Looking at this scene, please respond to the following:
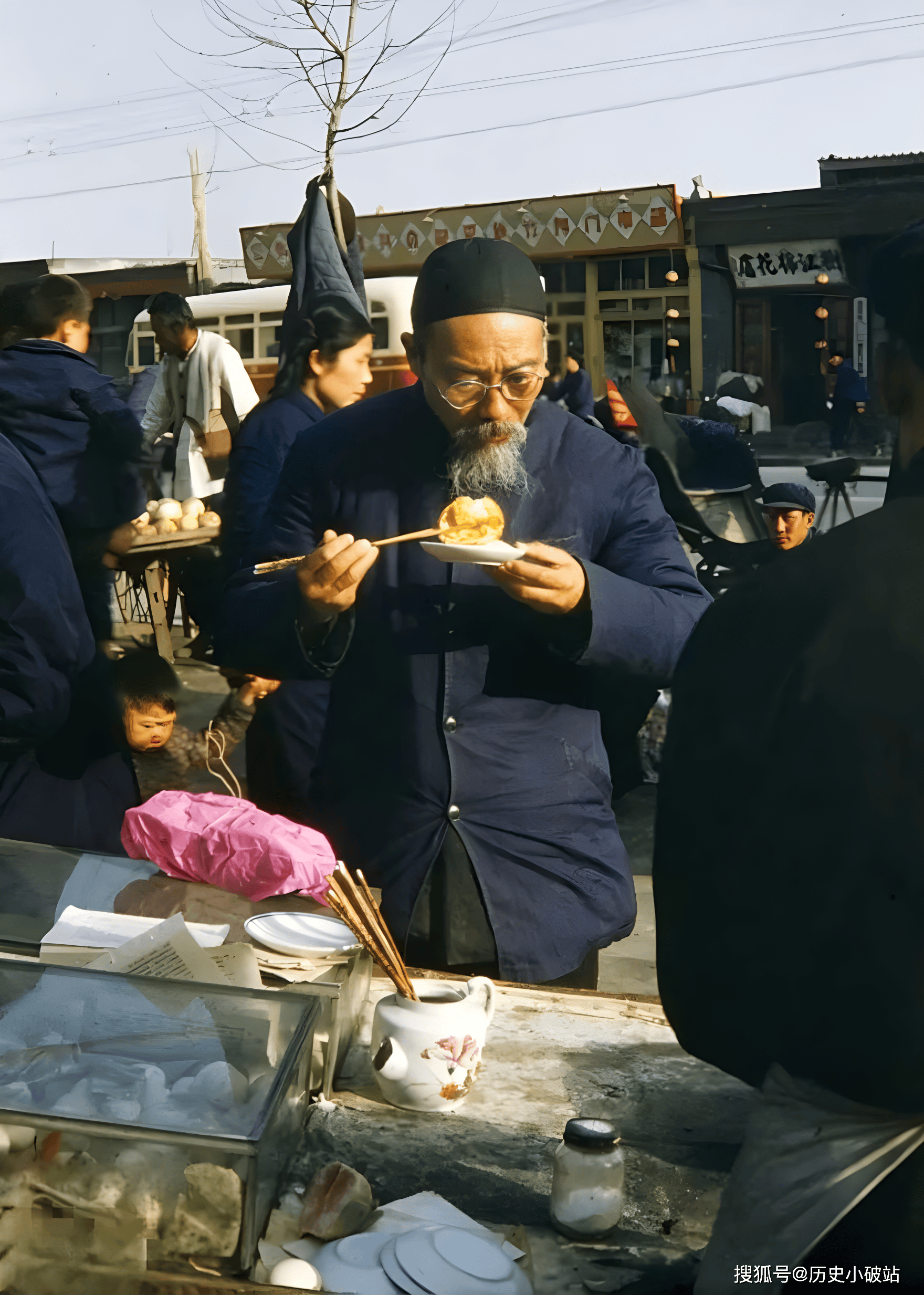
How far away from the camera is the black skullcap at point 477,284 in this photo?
2.27 meters

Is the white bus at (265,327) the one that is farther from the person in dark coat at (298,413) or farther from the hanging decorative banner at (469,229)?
the hanging decorative banner at (469,229)

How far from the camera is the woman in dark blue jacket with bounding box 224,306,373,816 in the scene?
2619 mm

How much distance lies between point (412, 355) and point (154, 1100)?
152 centimetres

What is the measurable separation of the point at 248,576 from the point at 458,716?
58 cm

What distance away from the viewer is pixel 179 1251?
4.06 ft

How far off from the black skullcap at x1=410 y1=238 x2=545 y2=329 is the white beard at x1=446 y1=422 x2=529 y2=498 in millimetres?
222

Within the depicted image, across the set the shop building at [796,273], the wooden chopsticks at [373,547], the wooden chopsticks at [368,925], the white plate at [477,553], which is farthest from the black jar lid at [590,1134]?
the shop building at [796,273]

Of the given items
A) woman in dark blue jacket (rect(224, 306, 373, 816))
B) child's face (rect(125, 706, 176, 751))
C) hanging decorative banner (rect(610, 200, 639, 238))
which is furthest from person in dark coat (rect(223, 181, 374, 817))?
hanging decorative banner (rect(610, 200, 639, 238))

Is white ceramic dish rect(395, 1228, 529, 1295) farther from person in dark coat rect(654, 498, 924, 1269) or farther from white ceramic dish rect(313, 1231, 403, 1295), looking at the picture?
person in dark coat rect(654, 498, 924, 1269)

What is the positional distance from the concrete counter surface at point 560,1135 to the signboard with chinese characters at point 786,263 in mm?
1447

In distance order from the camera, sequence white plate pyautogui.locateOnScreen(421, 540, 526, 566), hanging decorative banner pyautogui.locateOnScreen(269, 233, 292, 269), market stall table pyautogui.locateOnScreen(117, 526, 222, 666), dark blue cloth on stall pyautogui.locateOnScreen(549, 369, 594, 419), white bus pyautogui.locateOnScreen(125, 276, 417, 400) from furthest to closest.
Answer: market stall table pyautogui.locateOnScreen(117, 526, 222, 666), hanging decorative banner pyautogui.locateOnScreen(269, 233, 292, 269), white bus pyautogui.locateOnScreen(125, 276, 417, 400), dark blue cloth on stall pyautogui.locateOnScreen(549, 369, 594, 419), white plate pyautogui.locateOnScreen(421, 540, 526, 566)

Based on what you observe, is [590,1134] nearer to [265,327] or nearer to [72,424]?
[265,327]

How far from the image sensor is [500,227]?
2475 millimetres

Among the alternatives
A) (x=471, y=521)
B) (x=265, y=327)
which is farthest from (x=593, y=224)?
(x=265, y=327)
